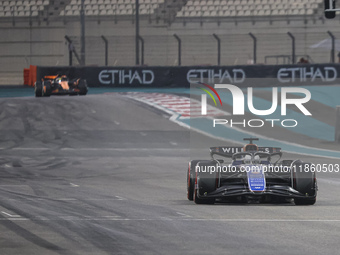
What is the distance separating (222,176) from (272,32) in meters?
36.5

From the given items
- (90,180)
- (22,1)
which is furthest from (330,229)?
(22,1)

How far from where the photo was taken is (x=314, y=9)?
161 feet

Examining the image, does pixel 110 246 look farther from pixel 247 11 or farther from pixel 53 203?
pixel 247 11

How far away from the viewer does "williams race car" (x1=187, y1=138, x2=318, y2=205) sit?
12344mm

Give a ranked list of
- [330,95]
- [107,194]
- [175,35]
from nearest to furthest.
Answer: [107,194] < [330,95] < [175,35]

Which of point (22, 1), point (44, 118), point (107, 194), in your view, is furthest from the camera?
point (22, 1)

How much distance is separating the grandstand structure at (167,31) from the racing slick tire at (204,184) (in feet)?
115

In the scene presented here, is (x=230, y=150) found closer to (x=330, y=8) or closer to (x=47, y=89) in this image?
(x=330, y=8)

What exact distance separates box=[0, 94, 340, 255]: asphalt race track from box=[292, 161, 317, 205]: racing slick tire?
0.21 metres

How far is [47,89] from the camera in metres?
34.3

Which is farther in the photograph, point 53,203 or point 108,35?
point 108,35

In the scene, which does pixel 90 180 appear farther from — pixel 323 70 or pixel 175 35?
pixel 175 35

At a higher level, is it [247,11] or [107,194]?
[247,11]

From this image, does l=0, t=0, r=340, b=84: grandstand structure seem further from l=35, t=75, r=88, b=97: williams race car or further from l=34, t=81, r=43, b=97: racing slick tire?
l=34, t=81, r=43, b=97: racing slick tire
